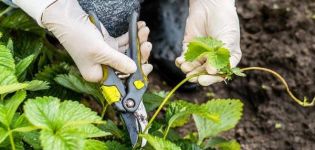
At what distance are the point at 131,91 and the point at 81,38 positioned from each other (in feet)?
0.54

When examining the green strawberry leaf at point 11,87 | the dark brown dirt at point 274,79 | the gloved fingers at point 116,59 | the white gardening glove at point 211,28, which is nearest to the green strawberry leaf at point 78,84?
the gloved fingers at point 116,59

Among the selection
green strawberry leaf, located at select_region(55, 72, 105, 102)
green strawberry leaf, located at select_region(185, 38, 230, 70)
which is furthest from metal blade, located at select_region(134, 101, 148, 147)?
green strawberry leaf, located at select_region(185, 38, 230, 70)

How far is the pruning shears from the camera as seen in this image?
4.26 feet

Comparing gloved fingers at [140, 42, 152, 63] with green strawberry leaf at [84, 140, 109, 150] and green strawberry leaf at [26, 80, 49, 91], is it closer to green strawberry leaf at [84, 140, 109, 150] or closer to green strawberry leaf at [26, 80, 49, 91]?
green strawberry leaf at [26, 80, 49, 91]

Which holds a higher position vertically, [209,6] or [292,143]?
[209,6]

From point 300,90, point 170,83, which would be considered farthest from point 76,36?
point 300,90

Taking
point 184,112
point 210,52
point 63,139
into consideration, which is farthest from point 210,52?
point 63,139

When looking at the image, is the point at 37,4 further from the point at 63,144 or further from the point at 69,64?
the point at 63,144

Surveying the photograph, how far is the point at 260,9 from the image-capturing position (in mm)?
2213

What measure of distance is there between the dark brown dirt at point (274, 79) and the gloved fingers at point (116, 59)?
637 mm

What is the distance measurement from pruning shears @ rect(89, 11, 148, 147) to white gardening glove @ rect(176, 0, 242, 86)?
0.44 feet

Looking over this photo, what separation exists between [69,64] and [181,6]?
0.60 meters

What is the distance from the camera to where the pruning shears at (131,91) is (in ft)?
4.26

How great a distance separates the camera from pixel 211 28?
1.50m
